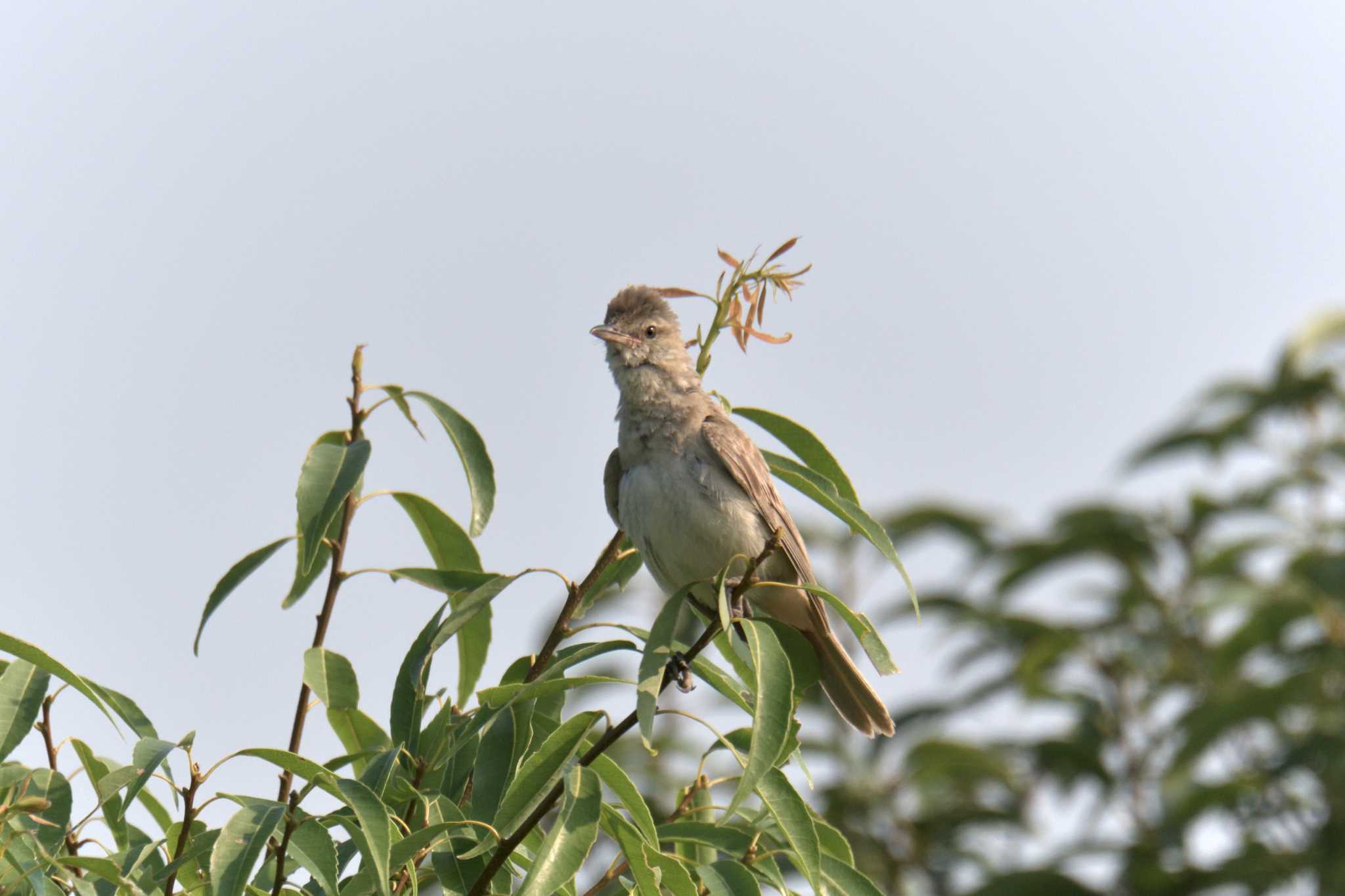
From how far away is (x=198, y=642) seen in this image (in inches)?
130

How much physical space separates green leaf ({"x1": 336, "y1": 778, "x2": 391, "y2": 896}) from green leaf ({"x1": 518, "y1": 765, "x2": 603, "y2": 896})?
27 cm

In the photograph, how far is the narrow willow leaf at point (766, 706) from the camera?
2.76 meters

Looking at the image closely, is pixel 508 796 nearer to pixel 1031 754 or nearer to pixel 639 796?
pixel 639 796

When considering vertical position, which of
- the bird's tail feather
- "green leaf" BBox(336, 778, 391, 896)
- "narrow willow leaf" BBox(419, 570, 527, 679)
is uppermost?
the bird's tail feather

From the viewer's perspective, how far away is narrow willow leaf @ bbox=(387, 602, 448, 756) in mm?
3299

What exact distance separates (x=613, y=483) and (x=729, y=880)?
1.91 m

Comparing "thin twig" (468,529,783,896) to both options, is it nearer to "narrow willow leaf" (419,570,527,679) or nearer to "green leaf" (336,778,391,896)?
"green leaf" (336,778,391,896)

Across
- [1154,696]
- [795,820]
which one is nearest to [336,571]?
[795,820]

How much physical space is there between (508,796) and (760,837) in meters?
0.81

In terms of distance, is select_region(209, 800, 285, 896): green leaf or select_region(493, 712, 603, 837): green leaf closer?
select_region(209, 800, 285, 896): green leaf

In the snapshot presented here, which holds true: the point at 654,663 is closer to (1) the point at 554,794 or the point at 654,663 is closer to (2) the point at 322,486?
(1) the point at 554,794

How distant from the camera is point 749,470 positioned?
4.65 m

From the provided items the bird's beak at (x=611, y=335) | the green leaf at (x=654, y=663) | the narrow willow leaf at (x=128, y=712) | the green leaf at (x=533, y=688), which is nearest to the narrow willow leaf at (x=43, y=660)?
the narrow willow leaf at (x=128, y=712)

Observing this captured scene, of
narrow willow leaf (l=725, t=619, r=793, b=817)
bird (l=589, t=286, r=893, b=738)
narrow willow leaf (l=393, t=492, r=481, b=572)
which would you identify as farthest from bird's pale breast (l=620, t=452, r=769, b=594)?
narrow willow leaf (l=725, t=619, r=793, b=817)
